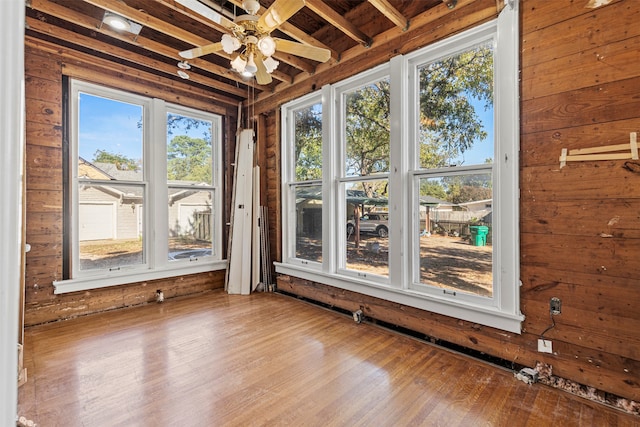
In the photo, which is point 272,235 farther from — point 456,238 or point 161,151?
point 456,238

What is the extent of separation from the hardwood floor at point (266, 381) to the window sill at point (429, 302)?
33cm

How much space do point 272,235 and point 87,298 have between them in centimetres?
234

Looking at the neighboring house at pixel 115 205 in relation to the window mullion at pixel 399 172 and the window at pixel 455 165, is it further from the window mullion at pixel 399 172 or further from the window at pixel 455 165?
the window at pixel 455 165

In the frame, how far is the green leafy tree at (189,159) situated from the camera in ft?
A: 13.9

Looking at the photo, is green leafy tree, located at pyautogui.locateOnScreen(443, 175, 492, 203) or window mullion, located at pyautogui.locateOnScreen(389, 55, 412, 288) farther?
window mullion, located at pyautogui.locateOnScreen(389, 55, 412, 288)

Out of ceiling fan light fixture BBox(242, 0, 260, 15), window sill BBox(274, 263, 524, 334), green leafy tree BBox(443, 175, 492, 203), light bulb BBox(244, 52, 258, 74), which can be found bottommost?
window sill BBox(274, 263, 524, 334)

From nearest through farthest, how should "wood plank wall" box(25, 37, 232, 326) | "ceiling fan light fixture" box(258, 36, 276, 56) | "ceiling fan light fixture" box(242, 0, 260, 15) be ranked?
"ceiling fan light fixture" box(242, 0, 260, 15) → "ceiling fan light fixture" box(258, 36, 276, 56) → "wood plank wall" box(25, 37, 232, 326)

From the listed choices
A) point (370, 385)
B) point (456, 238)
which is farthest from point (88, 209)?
point (456, 238)

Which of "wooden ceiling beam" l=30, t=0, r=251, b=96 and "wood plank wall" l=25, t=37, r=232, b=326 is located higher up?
"wooden ceiling beam" l=30, t=0, r=251, b=96

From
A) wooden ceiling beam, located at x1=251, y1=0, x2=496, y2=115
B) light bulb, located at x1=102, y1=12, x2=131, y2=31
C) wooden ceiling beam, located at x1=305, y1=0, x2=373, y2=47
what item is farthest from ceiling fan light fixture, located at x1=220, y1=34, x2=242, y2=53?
wooden ceiling beam, located at x1=251, y1=0, x2=496, y2=115

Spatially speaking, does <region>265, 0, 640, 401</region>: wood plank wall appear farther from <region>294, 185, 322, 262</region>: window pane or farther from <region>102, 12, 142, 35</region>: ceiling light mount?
<region>102, 12, 142, 35</region>: ceiling light mount

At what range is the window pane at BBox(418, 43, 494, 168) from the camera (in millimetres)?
2570

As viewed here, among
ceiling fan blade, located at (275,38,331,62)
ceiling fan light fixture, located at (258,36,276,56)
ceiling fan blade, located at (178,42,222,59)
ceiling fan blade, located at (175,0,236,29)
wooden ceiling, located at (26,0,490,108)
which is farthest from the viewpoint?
wooden ceiling, located at (26,0,490,108)

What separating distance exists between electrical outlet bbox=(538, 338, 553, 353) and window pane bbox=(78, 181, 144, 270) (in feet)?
14.2
